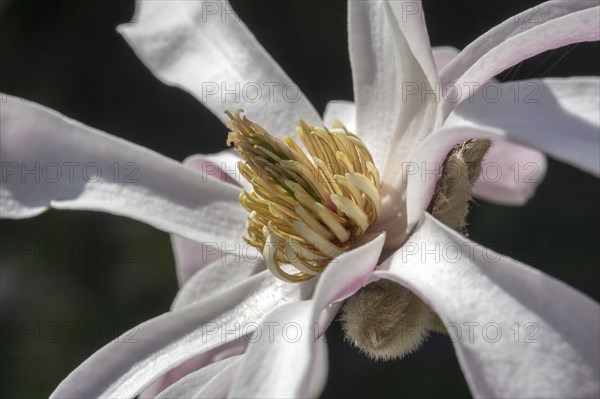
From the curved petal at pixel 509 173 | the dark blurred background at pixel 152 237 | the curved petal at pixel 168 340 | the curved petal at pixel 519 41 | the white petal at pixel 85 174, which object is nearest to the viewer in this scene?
the curved petal at pixel 519 41

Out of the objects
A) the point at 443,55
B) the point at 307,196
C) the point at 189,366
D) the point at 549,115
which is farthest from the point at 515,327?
the point at 443,55

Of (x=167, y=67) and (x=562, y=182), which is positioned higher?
(x=167, y=67)

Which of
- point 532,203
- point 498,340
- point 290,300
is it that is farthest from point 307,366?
point 532,203

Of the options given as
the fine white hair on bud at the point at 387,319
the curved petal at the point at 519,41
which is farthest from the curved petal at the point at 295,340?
the curved petal at the point at 519,41

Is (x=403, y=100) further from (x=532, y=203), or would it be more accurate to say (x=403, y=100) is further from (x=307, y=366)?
(x=532, y=203)

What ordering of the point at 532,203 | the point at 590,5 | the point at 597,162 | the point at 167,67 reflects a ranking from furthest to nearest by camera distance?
the point at 532,203
the point at 167,67
the point at 590,5
the point at 597,162

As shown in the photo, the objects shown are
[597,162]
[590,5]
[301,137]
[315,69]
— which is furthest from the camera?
[315,69]

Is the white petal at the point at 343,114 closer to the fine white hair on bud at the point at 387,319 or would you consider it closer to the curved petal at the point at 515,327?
the fine white hair on bud at the point at 387,319
